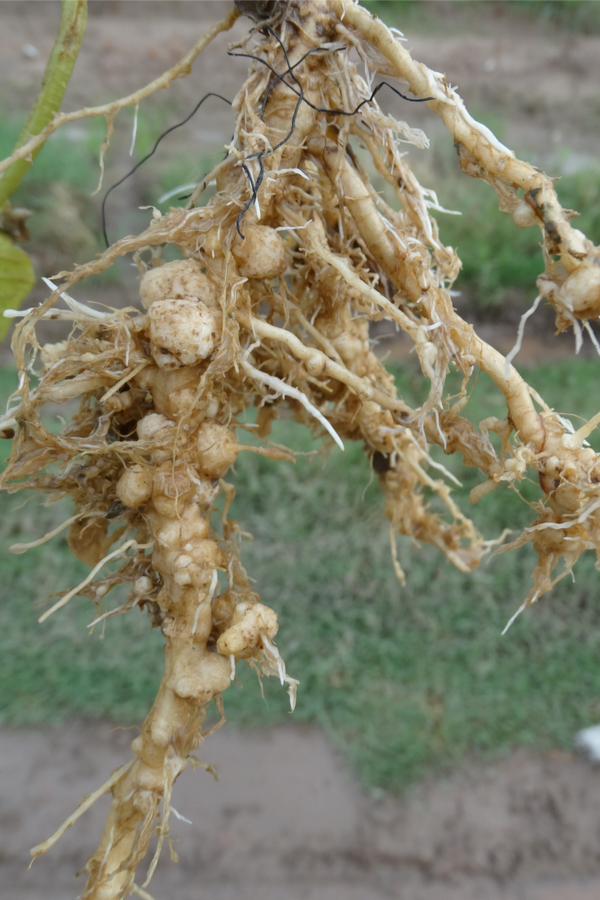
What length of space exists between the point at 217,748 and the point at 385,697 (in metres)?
0.45

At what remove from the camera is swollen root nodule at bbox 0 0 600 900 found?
23.9 inches

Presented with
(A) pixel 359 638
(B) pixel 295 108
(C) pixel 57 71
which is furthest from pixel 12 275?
(A) pixel 359 638

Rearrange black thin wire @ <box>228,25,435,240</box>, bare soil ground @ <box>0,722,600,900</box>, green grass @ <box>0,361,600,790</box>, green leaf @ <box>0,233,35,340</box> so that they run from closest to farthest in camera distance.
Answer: black thin wire @ <box>228,25,435,240</box> → green leaf @ <box>0,233,35,340</box> → bare soil ground @ <box>0,722,600,900</box> → green grass @ <box>0,361,600,790</box>

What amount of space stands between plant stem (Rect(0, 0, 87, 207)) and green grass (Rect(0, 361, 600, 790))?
4.50 feet

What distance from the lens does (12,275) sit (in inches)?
28.8

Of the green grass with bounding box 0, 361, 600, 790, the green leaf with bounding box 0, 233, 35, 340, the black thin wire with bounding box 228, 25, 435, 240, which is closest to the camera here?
the black thin wire with bounding box 228, 25, 435, 240

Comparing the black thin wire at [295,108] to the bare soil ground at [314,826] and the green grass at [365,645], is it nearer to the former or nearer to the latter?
the green grass at [365,645]

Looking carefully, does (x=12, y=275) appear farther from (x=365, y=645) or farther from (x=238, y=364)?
(x=365, y=645)

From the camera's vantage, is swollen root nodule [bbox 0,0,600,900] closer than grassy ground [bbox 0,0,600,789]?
Yes

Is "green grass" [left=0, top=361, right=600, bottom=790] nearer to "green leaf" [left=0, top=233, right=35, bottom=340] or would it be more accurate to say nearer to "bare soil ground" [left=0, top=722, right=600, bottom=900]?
"bare soil ground" [left=0, top=722, right=600, bottom=900]

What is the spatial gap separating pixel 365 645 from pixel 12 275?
1343 mm

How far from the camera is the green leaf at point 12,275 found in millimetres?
726

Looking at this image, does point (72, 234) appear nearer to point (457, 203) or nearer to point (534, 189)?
point (457, 203)

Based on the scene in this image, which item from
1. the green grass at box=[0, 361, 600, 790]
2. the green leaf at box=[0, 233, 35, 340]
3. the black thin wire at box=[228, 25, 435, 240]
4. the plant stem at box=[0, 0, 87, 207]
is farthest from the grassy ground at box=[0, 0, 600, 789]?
the black thin wire at box=[228, 25, 435, 240]
